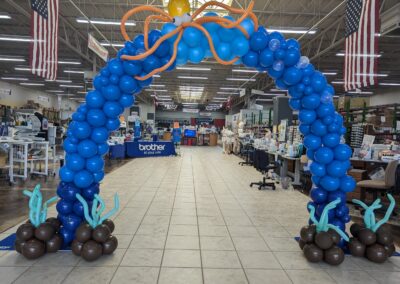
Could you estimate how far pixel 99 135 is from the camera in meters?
3.44

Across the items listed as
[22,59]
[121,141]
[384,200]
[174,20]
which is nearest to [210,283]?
[174,20]

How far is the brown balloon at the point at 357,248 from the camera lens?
3447mm

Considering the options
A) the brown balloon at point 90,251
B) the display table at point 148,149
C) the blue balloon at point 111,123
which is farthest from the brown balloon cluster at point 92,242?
the display table at point 148,149

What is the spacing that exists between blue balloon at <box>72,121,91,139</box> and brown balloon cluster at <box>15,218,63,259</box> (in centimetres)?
99

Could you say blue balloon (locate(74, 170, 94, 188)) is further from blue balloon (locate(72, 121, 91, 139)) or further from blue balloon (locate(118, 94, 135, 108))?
A: blue balloon (locate(118, 94, 135, 108))

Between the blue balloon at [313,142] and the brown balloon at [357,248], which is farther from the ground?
the blue balloon at [313,142]

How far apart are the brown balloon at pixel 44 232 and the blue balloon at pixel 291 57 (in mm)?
3088

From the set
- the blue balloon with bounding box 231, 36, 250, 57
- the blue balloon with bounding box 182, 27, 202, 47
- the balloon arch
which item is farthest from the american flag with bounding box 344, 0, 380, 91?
the blue balloon with bounding box 182, 27, 202, 47

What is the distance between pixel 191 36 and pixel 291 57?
110 centimetres

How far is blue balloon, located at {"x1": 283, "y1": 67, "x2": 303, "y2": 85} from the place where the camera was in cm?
340

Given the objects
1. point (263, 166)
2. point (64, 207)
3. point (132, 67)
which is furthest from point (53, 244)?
point (263, 166)

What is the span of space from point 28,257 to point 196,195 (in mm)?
3728

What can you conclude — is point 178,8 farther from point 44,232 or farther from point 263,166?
point 263,166

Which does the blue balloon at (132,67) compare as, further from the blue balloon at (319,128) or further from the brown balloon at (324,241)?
the brown balloon at (324,241)
